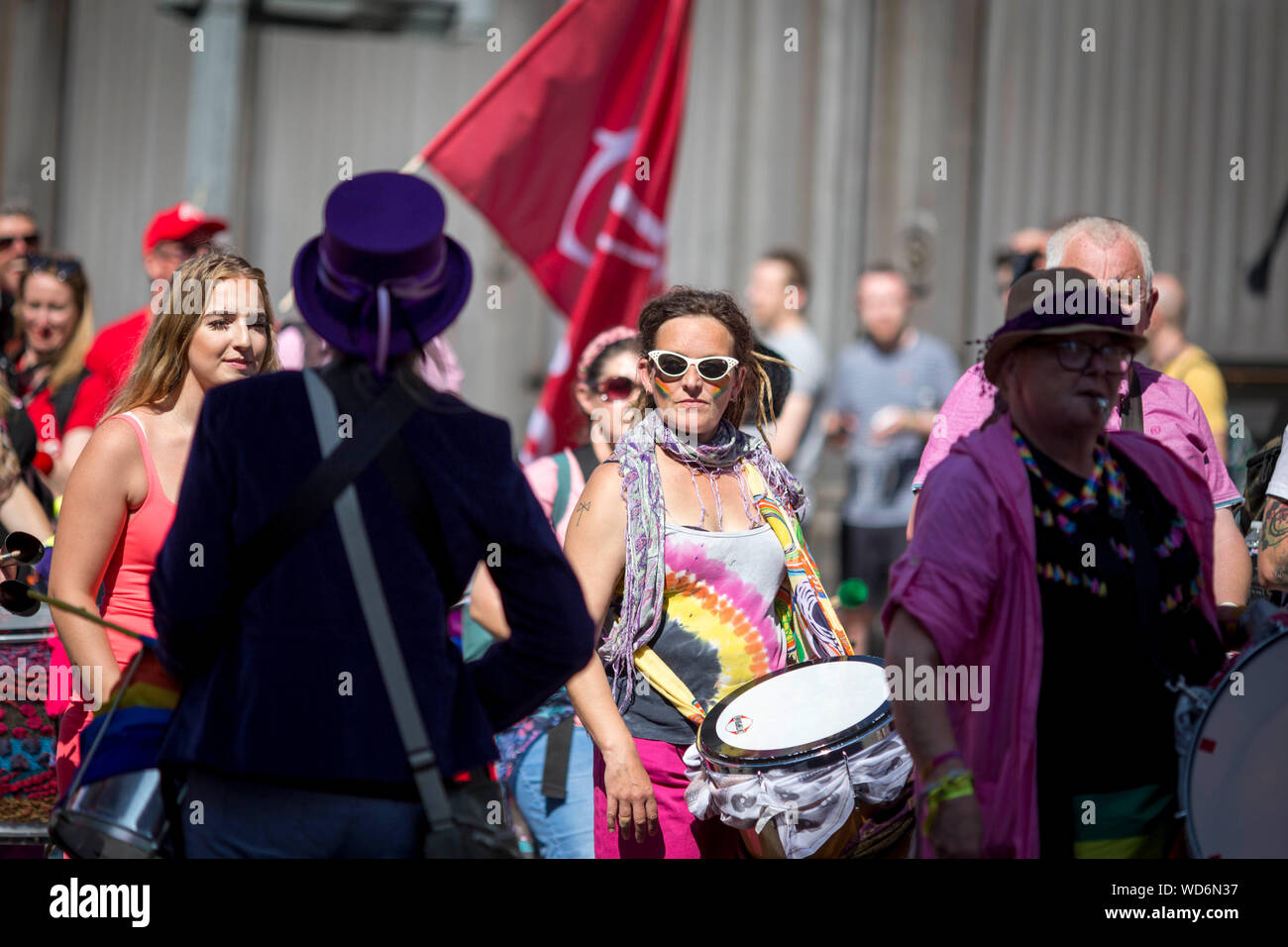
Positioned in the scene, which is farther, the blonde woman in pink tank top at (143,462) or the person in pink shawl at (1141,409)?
the person in pink shawl at (1141,409)

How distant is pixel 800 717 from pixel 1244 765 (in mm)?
999

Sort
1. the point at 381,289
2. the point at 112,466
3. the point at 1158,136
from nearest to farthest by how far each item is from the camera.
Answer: the point at 381,289 → the point at 112,466 → the point at 1158,136

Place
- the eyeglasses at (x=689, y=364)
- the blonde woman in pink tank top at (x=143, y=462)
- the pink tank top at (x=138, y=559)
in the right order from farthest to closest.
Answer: the eyeglasses at (x=689, y=364) → the pink tank top at (x=138, y=559) → the blonde woman in pink tank top at (x=143, y=462)

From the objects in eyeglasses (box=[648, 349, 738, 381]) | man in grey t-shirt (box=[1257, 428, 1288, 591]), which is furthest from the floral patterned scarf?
man in grey t-shirt (box=[1257, 428, 1288, 591])

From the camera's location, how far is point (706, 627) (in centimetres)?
398

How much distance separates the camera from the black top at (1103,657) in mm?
2877

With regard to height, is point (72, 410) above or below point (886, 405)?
below

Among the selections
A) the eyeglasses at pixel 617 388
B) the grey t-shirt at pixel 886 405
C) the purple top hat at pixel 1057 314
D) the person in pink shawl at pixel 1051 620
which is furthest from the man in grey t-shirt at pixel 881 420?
the person in pink shawl at pixel 1051 620

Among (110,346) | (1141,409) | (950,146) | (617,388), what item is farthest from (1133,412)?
(950,146)

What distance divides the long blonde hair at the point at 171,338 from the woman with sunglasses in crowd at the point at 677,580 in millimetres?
960

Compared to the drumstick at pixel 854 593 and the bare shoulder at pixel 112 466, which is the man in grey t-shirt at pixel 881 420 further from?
the bare shoulder at pixel 112 466

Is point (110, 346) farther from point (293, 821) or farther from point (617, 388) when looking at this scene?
point (293, 821)
